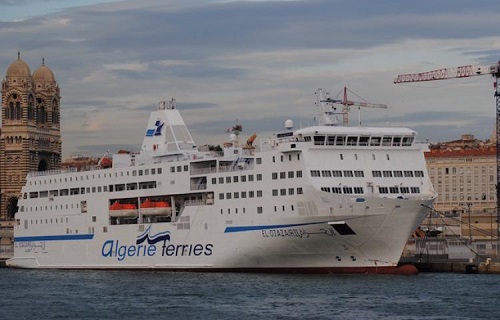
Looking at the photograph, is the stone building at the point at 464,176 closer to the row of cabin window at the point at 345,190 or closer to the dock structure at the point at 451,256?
the dock structure at the point at 451,256

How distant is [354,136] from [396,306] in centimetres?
1518

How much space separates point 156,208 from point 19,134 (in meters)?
84.1

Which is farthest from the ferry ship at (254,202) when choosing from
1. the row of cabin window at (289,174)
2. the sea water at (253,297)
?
the sea water at (253,297)

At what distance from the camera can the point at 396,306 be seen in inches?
2042

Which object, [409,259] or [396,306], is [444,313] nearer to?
[396,306]

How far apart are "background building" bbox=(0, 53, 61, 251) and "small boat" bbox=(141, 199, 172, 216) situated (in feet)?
264

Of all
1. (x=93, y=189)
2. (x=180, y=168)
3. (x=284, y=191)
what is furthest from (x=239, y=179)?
(x=93, y=189)

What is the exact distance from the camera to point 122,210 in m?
73.5

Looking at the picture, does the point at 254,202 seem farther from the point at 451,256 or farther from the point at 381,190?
the point at 451,256

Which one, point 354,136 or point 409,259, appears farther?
point 409,259

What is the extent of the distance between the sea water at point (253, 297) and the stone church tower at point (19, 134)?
271ft

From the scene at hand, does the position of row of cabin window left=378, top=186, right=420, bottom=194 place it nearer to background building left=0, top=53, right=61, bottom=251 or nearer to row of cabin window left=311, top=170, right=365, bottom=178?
row of cabin window left=311, top=170, right=365, bottom=178

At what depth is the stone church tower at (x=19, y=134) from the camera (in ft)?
497

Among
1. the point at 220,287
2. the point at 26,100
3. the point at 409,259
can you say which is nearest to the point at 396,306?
the point at 220,287
